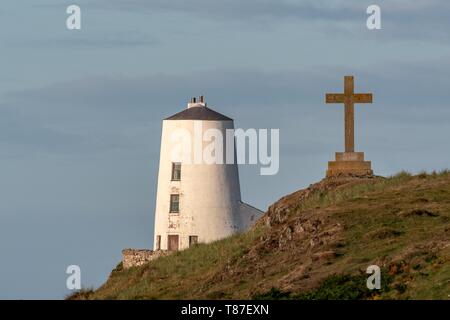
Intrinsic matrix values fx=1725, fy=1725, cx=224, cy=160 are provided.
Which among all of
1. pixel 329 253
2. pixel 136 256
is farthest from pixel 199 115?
pixel 329 253

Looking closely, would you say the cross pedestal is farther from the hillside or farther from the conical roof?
the conical roof

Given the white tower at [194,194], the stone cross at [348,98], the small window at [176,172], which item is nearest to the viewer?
the stone cross at [348,98]

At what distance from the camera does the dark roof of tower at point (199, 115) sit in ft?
307

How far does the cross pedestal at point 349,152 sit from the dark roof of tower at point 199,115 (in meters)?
31.1

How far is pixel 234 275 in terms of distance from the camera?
5250cm

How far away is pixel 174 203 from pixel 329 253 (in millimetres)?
45087

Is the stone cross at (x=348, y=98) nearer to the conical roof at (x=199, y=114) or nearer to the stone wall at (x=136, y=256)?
the stone wall at (x=136, y=256)

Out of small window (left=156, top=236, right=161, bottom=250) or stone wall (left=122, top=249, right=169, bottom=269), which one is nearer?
stone wall (left=122, top=249, right=169, bottom=269)

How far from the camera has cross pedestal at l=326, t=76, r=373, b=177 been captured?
201ft

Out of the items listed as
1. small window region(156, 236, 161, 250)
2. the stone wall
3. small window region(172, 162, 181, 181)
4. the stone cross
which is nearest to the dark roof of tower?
small window region(172, 162, 181, 181)

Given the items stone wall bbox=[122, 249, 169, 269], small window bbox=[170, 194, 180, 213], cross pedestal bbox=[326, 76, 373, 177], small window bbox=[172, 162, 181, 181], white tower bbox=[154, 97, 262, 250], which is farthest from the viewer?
small window bbox=[172, 162, 181, 181]

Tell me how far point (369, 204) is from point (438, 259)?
881cm

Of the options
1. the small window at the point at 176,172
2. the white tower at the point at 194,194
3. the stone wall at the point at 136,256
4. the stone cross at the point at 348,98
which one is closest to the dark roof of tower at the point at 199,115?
the white tower at the point at 194,194

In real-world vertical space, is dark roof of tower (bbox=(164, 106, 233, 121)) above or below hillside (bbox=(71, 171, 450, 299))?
above
